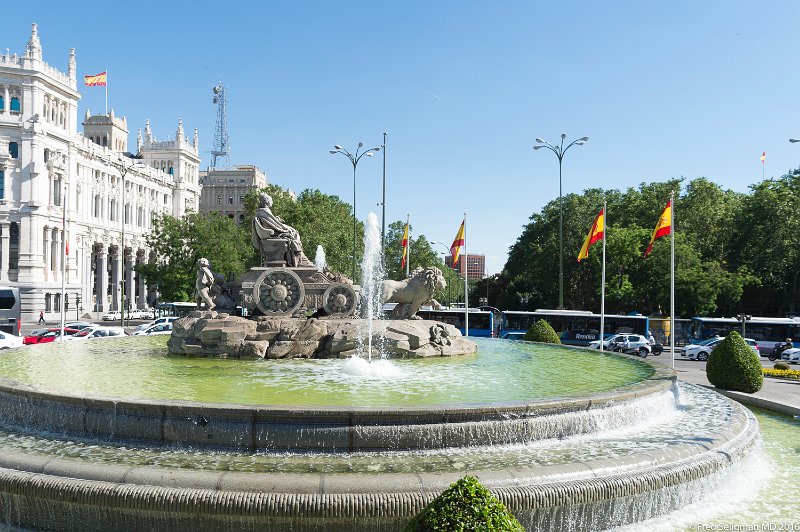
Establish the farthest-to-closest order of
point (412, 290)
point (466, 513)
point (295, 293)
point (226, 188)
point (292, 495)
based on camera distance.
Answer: point (226, 188)
point (412, 290)
point (295, 293)
point (292, 495)
point (466, 513)

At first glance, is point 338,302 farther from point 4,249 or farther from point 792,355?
point 4,249

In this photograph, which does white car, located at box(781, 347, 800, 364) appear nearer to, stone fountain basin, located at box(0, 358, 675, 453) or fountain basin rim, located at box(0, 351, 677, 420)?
fountain basin rim, located at box(0, 351, 677, 420)

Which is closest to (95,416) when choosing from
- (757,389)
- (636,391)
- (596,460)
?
(596,460)

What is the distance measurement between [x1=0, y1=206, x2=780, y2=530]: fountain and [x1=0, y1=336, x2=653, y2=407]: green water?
0.40 ft

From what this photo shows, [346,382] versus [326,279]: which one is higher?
[326,279]

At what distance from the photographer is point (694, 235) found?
161ft

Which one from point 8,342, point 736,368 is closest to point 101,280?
point 8,342

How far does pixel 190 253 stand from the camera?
53.4 meters

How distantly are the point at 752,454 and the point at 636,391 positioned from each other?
1981 millimetres

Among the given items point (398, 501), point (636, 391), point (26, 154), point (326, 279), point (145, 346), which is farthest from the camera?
point (26, 154)

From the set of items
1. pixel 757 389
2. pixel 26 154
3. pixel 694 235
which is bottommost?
pixel 757 389

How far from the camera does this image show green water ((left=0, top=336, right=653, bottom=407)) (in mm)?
10938

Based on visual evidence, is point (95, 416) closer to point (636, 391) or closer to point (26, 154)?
point (636, 391)

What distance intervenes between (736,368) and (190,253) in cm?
4550
